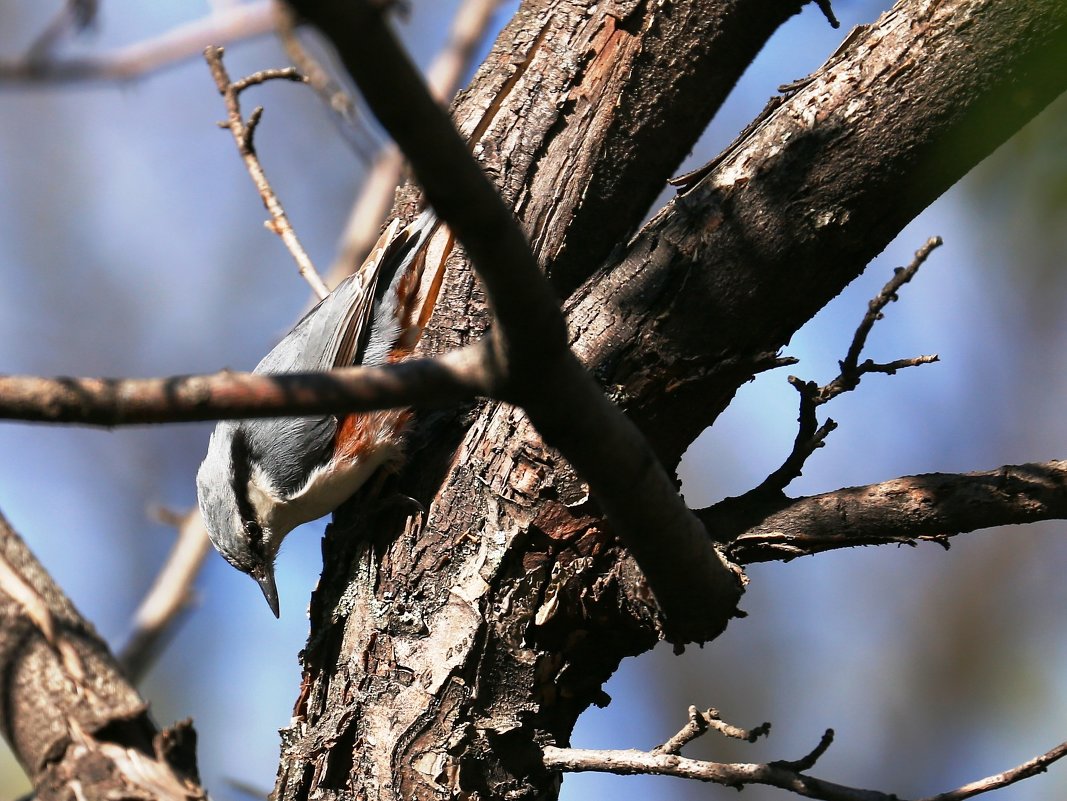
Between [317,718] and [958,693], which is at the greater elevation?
[958,693]

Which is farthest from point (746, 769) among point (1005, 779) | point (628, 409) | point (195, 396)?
point (195, 396)

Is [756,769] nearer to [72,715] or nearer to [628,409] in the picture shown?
[628,409]

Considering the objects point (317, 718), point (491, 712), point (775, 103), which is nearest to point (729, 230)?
point (775, 103)

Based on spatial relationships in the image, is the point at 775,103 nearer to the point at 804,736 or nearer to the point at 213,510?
the point at 213,510

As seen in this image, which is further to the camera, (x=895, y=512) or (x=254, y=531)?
(x=254, y=531)

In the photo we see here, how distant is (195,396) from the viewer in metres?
1.11

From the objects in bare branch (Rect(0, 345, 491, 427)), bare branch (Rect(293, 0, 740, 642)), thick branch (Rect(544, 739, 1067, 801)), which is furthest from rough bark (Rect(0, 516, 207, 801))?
thick branch (Rect(544, 739, 1067, 801))

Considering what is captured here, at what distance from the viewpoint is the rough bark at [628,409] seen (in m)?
1.90

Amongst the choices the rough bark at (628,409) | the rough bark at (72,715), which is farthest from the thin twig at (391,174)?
the rough bark at (72,715)

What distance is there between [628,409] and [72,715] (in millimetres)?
1210

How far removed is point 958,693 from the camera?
663 centimetres

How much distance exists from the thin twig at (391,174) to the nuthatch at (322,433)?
2.04 ft

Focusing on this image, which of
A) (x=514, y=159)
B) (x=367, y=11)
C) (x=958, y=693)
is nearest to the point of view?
(x=367, y=11)

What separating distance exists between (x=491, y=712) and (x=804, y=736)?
206 inches
